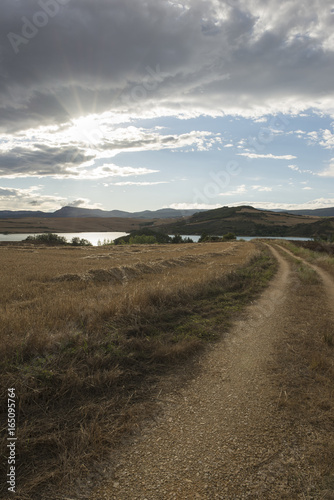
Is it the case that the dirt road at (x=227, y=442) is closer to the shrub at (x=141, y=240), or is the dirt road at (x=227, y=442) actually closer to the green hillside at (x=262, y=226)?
the shrub at (x=141, y=240)

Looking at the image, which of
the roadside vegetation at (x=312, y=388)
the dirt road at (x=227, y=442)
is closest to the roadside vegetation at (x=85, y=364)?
the dirt road at (x=227, y=442)

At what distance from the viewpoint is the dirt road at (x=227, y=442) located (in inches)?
115

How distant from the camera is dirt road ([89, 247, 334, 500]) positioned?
293cm

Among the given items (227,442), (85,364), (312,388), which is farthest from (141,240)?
(227,442)

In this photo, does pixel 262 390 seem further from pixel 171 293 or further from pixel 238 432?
pixel 171 293

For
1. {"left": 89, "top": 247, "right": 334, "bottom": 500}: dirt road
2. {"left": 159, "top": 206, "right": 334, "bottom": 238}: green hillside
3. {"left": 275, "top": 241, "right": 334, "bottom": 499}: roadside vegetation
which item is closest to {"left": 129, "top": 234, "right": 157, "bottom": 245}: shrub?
{"left": 159, "top": 206, "right": 334, "bottom": 238}: green hillside

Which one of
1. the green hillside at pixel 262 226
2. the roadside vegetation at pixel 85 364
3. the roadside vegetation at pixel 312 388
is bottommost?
the roadside vegetation at pixel 312 388

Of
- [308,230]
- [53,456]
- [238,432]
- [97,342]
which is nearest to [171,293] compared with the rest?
[97,342]

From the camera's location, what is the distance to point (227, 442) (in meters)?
3.59

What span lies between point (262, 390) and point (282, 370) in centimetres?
99

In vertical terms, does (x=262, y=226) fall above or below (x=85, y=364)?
above

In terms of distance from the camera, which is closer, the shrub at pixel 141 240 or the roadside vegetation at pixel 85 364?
the roadside vegetation at pixel 85 364

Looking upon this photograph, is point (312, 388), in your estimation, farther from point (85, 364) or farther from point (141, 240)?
point (141, 240)

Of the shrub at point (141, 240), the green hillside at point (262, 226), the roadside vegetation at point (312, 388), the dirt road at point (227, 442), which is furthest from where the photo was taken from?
the green hillside at point (262, 226)
